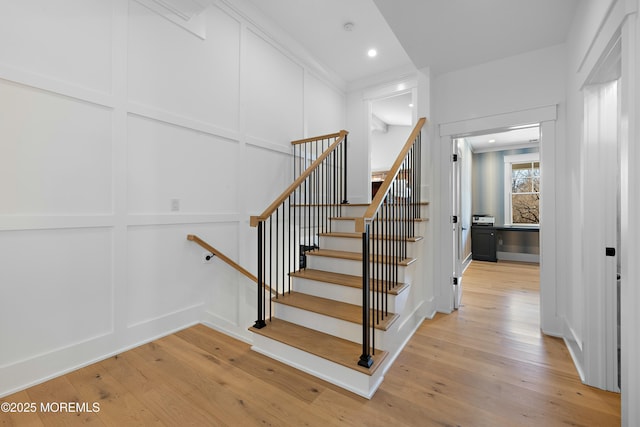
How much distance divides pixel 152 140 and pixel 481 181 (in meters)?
7.44

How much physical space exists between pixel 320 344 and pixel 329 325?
0.18 metres

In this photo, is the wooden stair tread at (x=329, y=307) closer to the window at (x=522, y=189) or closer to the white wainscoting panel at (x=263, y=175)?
the white wainscoting panel at (x=263, y=175)

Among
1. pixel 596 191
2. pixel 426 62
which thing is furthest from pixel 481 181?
pixel 596 191

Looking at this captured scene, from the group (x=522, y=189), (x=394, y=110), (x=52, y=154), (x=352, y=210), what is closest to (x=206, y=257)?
(x=52, y=154)

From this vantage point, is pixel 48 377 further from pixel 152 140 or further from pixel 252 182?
pixel 252 182

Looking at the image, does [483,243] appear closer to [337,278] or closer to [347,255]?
[347,255]

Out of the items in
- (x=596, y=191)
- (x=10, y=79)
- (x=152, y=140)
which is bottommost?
(x=596, y=191)

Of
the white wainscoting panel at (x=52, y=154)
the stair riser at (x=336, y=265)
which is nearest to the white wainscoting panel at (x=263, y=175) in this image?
the stair riser at (x=336, y=265)

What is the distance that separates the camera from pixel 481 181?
23.7ft

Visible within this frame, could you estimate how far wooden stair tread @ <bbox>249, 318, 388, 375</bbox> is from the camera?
6.07 ft

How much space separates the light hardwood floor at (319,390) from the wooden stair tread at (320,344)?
169 millimetres

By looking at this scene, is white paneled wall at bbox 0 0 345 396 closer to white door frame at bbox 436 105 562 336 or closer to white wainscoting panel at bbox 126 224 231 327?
white wainscoting panel at bbox 126 224 231 327

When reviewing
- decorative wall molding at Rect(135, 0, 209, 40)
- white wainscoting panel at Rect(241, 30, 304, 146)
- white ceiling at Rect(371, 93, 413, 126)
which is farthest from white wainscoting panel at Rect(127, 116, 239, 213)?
white ceiling at Rect(371, 93, 413, 126)

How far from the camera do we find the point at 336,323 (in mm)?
2180
